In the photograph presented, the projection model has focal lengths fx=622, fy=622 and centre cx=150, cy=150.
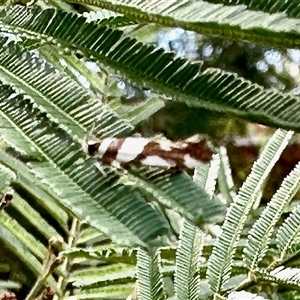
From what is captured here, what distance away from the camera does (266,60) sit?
3305 millimetres

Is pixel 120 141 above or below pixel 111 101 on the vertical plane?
below

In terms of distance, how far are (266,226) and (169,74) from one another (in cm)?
39

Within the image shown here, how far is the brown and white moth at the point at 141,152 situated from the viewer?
1.07 feet

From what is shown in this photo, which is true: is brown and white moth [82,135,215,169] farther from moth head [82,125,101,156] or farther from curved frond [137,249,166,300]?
curved frond [137,249,166,300]

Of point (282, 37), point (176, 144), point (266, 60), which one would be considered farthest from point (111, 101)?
point (266, 60)

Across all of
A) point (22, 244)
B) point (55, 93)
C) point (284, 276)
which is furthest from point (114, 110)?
point (22, 244)

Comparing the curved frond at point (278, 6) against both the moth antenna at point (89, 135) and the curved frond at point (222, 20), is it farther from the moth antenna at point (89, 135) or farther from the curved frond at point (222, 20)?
the moth antenna at point (89, 135)

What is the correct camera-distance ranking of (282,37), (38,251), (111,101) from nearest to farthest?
(282,37) < (38,251) < (111,101)

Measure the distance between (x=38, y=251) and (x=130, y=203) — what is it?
2.44 ft

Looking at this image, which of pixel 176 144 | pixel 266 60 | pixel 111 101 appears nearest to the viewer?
pixel 176 144

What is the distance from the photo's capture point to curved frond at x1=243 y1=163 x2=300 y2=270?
67 cm

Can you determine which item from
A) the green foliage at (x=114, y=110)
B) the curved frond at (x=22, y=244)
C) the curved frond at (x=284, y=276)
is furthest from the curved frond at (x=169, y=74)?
the curved frond at (x=22, y=244)

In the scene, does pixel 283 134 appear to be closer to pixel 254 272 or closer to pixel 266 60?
pixel 254 272

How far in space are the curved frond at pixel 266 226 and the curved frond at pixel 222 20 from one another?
41 cm
